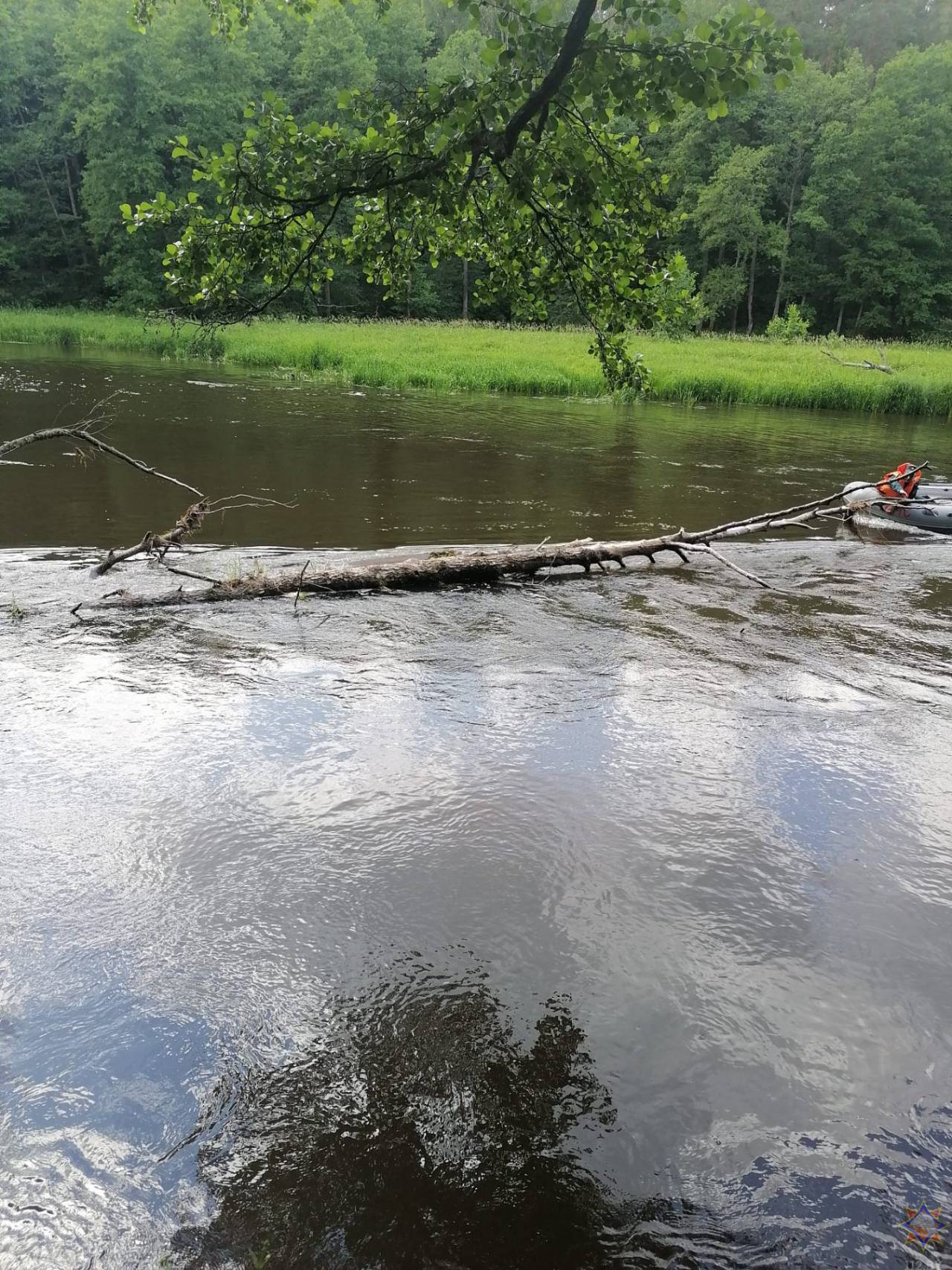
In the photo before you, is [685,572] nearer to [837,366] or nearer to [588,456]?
[588,456]

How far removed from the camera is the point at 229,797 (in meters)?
5.22

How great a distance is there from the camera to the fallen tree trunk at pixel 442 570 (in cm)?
893

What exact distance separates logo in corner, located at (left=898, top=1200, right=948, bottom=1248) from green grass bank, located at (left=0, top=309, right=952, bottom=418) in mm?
21402

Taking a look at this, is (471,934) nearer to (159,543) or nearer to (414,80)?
(159,543)

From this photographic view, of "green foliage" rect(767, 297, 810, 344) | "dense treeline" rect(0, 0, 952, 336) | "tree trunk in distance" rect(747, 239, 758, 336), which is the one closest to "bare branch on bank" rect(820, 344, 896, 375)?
"green foliage" rect(767, 297, 810, 344)

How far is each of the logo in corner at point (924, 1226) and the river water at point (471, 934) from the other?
20 millimetres

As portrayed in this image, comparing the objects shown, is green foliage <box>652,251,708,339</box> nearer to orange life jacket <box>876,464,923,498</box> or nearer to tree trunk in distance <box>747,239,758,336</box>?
orange life jacket <box>876,464,923,498</box>

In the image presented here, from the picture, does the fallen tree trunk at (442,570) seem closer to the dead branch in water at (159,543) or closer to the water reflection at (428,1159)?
the dead branch in water at (159,543)

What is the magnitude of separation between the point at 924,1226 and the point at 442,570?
769 cm

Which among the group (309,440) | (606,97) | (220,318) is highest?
(606,97)

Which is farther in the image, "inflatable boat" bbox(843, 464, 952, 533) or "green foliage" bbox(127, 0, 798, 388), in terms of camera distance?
"inflatable boat" bbox(843, 464, 952, 533)

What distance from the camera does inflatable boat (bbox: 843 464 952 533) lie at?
1238 centimetres

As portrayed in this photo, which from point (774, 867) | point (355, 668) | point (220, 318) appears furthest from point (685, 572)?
point (220, 318)

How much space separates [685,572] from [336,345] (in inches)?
1009
